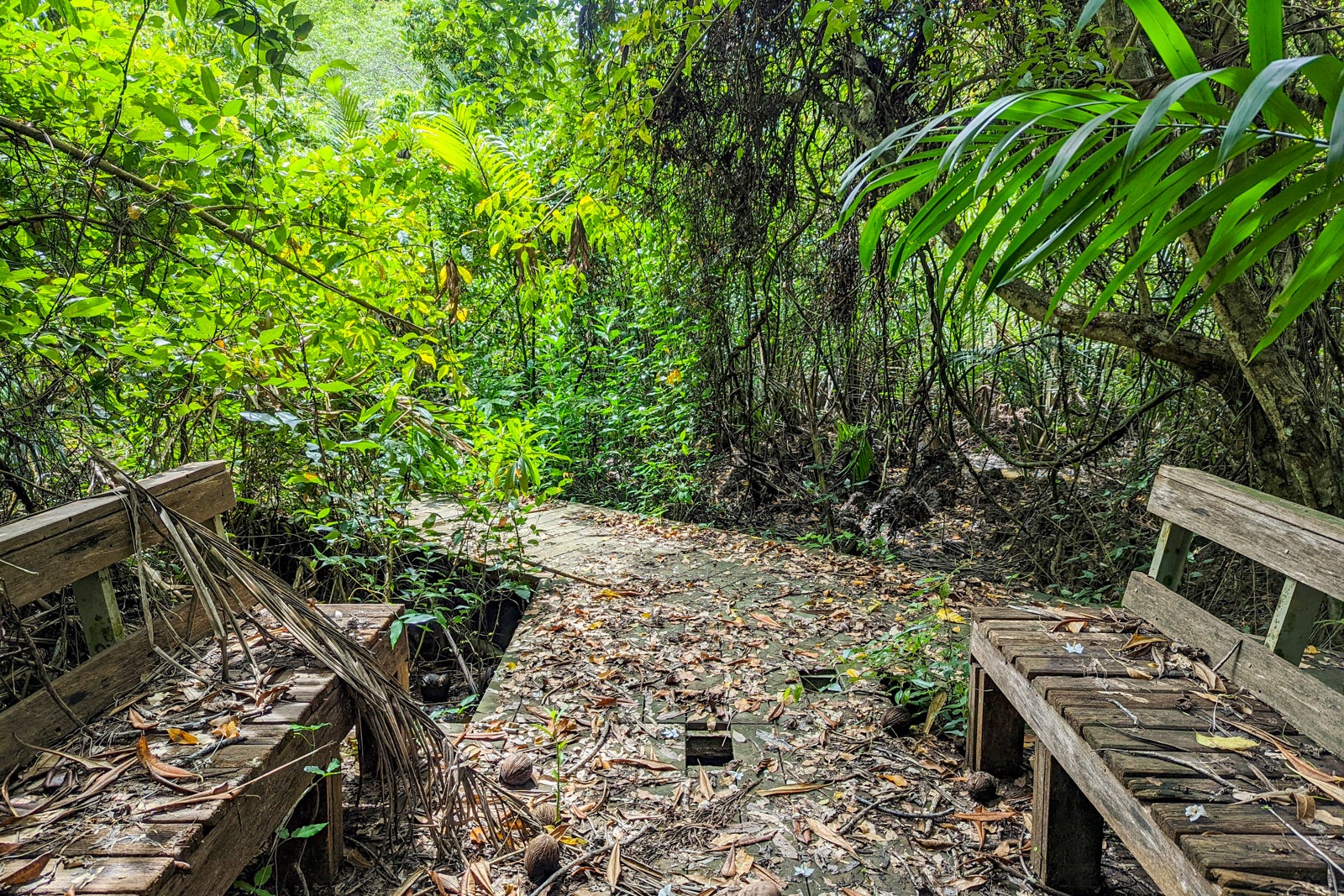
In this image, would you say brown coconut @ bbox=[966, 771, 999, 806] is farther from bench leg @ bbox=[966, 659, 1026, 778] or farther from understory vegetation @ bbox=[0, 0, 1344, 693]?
understory vegetation @ bbox=[0, 0, 1344, 693]

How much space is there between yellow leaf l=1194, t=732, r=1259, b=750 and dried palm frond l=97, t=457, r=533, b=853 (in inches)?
68.9

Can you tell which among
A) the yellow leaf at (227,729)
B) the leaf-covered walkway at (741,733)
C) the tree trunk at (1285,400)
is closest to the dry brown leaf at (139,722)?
the yellow leaf at (227,729)

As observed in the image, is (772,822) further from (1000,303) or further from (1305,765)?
(1000,303)

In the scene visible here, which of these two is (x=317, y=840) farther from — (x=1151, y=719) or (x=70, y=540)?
(x=1151, y=719)

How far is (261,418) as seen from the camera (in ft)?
8.55

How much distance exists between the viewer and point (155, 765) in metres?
1.70

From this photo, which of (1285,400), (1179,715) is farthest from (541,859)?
(1285,400)

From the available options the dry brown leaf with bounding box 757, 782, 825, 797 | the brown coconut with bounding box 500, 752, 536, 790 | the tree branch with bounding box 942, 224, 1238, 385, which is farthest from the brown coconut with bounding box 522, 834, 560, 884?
the tree branch with bounding box 942, 224, 1238, 385

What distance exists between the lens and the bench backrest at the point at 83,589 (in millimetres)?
1681

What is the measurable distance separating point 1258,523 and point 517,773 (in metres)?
2.29

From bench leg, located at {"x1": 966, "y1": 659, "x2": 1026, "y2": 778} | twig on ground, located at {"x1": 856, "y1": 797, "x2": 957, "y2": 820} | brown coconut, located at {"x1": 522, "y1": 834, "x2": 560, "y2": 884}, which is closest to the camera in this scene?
brown coconut, located at {"x1": 522, "y1": 834, "x2": 560, "y2": 884}

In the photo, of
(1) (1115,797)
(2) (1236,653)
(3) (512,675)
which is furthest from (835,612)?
(1) (1115,797)

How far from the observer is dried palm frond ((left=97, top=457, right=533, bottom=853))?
198cm

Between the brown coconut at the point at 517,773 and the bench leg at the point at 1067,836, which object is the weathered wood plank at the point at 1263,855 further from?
the brown coconut at the point at 517,773
